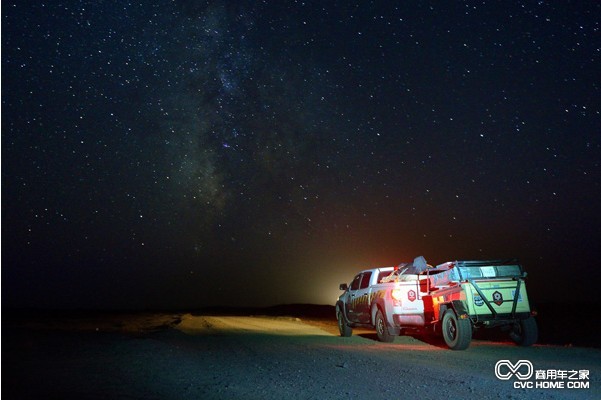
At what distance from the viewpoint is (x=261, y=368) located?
29.1 ft

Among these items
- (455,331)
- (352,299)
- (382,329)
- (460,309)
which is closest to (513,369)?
(460,309)

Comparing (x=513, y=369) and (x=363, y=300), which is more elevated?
(x=363, y=300)

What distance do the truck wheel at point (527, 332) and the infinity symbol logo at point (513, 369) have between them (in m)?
2.64

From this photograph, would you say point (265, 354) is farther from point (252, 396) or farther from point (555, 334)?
point (555, 334)

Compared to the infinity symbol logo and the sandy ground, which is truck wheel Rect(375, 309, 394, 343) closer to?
the sandy ground

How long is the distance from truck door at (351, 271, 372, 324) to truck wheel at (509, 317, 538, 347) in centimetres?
380

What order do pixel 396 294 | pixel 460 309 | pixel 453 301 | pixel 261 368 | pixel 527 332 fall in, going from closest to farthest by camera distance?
pixel 261 368
pixel 460 309
pixel 453 301
pixel 527 332
pixel 396 294

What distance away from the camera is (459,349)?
37.0 ft

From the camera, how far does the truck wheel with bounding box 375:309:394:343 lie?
1327 centimetres

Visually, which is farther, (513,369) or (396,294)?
(396,294)

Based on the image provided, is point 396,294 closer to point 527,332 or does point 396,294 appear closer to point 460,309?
point 460,309

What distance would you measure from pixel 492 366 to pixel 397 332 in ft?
13.8

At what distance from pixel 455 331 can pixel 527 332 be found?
5.89ft

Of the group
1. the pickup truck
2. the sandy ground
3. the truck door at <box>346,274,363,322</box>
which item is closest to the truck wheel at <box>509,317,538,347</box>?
the pickup truck
